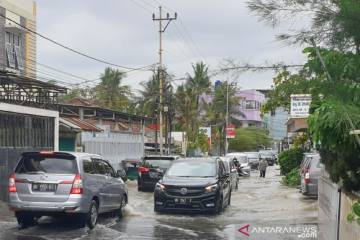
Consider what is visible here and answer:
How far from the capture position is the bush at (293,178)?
2789 centimetres

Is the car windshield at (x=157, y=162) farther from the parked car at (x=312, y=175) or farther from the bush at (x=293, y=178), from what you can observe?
the bush at (x=293, y=178)

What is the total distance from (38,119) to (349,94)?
1602 cm

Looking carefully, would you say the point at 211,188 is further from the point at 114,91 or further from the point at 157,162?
the point at 114,91

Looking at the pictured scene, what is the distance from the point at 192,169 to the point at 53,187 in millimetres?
5603

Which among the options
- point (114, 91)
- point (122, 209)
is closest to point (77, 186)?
point (122, 209)

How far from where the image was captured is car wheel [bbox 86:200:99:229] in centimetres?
1228

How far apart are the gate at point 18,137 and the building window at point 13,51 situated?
611 cm

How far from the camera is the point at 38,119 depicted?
20.5 meters

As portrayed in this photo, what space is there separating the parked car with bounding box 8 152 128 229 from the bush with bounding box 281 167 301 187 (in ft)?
55.1

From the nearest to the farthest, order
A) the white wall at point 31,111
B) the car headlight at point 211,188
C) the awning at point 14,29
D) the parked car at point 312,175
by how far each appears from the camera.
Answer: the car headlight at point 211,188
the white wall at point 31,111
the parked car at point 312,175
the awning at point 14,29

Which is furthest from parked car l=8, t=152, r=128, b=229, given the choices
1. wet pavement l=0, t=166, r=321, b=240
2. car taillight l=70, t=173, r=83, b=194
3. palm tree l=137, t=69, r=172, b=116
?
palm tree l=137, t=69, r=172, b=116

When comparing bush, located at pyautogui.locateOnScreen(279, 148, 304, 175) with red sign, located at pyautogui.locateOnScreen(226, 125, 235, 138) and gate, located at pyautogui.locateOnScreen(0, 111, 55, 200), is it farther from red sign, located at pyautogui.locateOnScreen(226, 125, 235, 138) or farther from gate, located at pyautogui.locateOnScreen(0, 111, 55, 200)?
red sign, located at pyautogui.locateOnScreen(226, 125, 235, 138)

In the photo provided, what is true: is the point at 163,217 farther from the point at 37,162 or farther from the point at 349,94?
the point at 349,94

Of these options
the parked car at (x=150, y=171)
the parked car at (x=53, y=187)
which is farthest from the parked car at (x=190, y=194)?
the parked car at (x=150, y=171)
